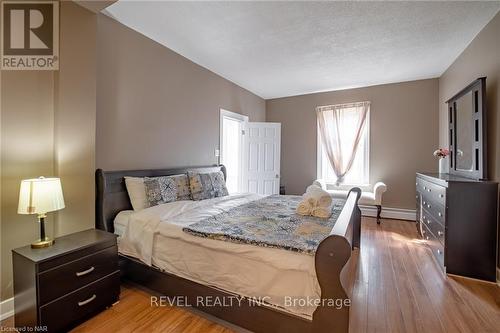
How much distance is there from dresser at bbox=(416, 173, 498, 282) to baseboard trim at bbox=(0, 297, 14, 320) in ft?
13.1

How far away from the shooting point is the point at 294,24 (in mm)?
2646

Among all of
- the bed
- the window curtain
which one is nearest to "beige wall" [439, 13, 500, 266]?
the bed

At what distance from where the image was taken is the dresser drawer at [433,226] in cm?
266

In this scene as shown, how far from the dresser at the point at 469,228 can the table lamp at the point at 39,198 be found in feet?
11.7

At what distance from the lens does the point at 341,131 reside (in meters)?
5.29

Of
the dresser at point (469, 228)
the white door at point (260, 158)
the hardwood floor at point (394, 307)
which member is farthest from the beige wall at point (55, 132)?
the dresser at point (469, 228)

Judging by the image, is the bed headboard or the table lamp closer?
the table lamp

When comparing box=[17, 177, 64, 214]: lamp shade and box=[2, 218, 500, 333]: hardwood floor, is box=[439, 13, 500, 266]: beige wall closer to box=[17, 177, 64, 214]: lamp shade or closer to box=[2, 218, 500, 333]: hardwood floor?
box=[2, 218, 500, 333]: hardwood floor

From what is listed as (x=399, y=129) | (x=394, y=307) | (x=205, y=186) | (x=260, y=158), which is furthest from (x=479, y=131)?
(x=260, y=158)

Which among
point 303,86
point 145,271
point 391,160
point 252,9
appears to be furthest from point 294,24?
point 391,160

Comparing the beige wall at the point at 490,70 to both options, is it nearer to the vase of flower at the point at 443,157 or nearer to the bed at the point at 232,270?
the vase of flower at the point at 443,157

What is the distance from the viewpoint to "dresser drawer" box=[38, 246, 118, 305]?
1.53 meters

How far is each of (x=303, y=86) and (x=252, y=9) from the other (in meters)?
2.83

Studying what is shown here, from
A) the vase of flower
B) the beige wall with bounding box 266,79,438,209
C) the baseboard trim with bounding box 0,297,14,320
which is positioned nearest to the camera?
the baseboard trim with bounding box 0,297,14,320
